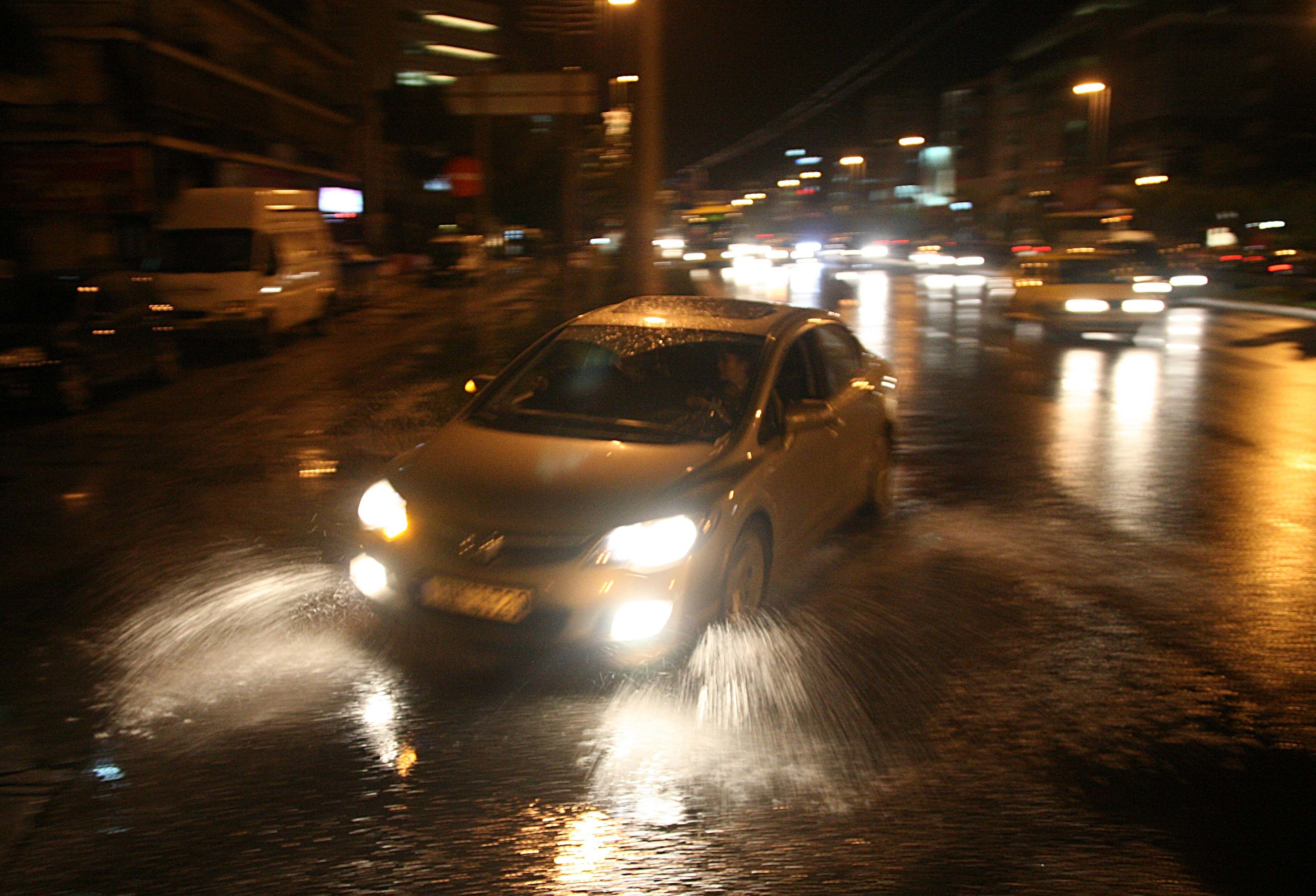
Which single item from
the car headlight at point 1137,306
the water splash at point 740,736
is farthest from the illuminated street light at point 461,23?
the water splash at point 740,736

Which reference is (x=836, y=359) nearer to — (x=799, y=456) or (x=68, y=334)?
(x=799, y=456)

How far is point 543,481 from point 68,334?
9.03 meters

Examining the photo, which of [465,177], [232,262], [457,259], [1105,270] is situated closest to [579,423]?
[232,262]

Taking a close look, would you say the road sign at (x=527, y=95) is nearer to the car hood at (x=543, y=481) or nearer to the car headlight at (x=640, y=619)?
the car hood at (x=543, y=481)

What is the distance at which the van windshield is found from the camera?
1838cm

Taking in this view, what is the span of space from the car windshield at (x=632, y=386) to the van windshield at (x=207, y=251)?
1347cm

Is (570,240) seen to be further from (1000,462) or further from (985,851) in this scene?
(985,851)

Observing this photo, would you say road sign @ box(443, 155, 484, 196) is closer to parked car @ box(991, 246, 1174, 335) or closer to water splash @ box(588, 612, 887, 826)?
parked car @ box(991, 246, 1174, 335)

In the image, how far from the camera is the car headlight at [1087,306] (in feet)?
66.4

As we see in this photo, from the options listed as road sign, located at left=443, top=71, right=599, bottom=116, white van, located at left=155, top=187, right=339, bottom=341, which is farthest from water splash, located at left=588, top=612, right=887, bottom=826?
road sign, located at left=443, top=71, right=599, bottom=116

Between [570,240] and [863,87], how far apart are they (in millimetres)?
59370

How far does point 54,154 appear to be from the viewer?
103 feet

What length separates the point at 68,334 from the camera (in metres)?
12.1

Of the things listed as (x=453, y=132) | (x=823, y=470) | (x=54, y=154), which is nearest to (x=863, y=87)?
(x=453, y=132)
